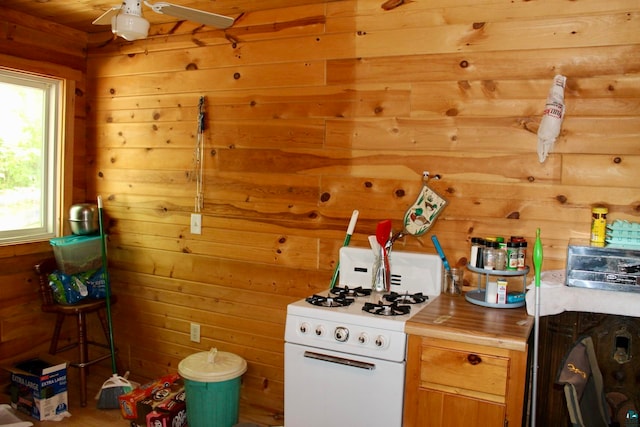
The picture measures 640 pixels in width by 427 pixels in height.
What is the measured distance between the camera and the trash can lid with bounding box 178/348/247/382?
9.11 feet

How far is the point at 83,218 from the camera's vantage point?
11.5 ft

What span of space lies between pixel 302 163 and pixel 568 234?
4.52ft

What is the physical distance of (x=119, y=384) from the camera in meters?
3.28

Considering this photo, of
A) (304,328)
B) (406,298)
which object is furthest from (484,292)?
(304,328)

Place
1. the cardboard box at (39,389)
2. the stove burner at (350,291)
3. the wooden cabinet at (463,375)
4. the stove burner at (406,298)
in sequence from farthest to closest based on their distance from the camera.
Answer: the cardboard box at (39,389) → the stove burner at (350,291) → the stove burner at (406,298) → the wooden cabinet at (463,375)

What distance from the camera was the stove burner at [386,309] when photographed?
2.24 metres

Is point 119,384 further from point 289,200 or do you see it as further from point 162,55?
point 162,55

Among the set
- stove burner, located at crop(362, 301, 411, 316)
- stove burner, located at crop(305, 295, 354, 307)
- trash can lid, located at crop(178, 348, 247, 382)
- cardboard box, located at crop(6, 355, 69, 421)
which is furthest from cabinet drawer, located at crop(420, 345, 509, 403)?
cardboard box, located at crop(6, 355, 69, 421)

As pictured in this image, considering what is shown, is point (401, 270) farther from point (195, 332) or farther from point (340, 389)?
point (195, 332)

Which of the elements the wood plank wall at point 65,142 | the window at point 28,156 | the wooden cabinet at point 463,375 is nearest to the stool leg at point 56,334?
the wood plank wall at point 65,142

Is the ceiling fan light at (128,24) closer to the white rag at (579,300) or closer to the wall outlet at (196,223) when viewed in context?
the wall outlet at (196,223)

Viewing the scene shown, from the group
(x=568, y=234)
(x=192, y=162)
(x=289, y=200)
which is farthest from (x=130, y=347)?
(x=568, y=234)

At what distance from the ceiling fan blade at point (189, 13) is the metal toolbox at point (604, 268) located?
175cm

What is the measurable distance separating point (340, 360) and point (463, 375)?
1.57 feet
